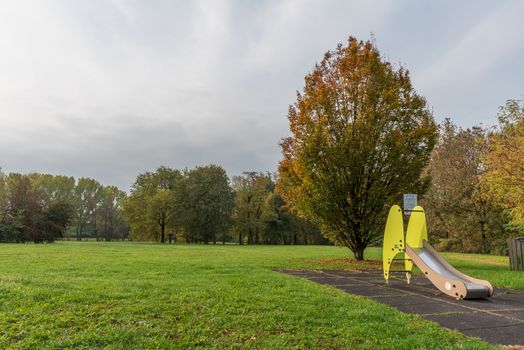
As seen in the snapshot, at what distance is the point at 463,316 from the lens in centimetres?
616

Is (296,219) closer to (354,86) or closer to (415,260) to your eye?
(354,86)

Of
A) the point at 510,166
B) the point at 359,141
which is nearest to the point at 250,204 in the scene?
the point at 510,166

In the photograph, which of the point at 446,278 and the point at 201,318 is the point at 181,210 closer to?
the point at 446,278

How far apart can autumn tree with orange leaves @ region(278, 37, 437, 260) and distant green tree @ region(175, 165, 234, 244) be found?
37.6 metres

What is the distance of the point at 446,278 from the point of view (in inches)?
310

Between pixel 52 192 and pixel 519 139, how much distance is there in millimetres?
87635

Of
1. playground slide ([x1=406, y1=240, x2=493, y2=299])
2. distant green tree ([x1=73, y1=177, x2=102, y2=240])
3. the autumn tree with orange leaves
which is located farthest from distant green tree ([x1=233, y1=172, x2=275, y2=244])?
playground slide ([x1=406, y1=240, x2=493, y2=299])

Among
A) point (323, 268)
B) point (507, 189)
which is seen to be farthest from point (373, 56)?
point (507, 189)

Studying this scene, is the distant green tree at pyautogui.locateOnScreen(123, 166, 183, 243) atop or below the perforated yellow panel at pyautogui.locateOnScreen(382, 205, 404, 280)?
atop

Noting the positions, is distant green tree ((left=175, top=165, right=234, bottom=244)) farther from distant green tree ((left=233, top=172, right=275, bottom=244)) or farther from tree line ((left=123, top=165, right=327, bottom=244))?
distant green tree ((left=233, top=172, right=275, bottom=244))

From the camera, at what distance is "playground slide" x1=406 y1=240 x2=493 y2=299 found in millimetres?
7464

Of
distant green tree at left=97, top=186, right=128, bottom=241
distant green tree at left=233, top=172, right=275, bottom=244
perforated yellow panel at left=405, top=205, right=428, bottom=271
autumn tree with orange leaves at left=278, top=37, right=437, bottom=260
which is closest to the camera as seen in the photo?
perforated yellow panel at left=405, top=205, right=428, bottom=271

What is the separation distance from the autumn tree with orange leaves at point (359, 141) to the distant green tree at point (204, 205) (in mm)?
37607

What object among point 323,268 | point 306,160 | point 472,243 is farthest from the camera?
point 472,243
